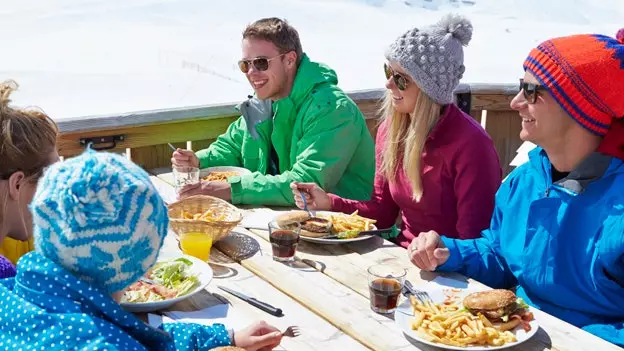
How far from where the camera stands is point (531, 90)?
7.95 ft

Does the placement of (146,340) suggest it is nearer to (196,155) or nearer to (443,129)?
(443,129)

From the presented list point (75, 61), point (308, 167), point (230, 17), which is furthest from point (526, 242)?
point (230, 17)

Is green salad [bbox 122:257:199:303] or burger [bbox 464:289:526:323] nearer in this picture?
burger [bbox 464:289:526:323]

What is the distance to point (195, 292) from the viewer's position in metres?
2.18

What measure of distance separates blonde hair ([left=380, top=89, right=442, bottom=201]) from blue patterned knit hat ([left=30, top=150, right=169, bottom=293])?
170 centimetres

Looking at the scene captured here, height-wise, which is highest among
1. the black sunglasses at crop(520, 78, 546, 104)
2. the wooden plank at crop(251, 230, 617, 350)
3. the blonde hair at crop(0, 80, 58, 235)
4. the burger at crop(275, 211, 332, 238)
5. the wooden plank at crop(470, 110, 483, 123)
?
the black sunglasses at crop(520, 78, 546, 104)

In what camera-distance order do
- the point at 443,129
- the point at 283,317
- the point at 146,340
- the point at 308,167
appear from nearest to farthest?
the point at 146,340 → the point at 283,317 → the point at 443,129 → the point at 308,167

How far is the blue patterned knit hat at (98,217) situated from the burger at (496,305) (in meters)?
0.98

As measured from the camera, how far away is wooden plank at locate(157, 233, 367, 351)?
1.96 meters

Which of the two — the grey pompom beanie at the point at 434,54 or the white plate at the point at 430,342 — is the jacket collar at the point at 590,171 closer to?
the white plate at the point at 430,342

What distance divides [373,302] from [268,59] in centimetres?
191

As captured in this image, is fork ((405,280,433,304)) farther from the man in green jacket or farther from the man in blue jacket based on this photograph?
the man in green jacket

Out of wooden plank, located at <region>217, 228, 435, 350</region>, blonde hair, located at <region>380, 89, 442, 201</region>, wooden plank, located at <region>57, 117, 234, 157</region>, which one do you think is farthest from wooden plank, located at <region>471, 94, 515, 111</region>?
wooden plank, located at <region>217, 228, 435, 350</region>

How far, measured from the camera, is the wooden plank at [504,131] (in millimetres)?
5191
